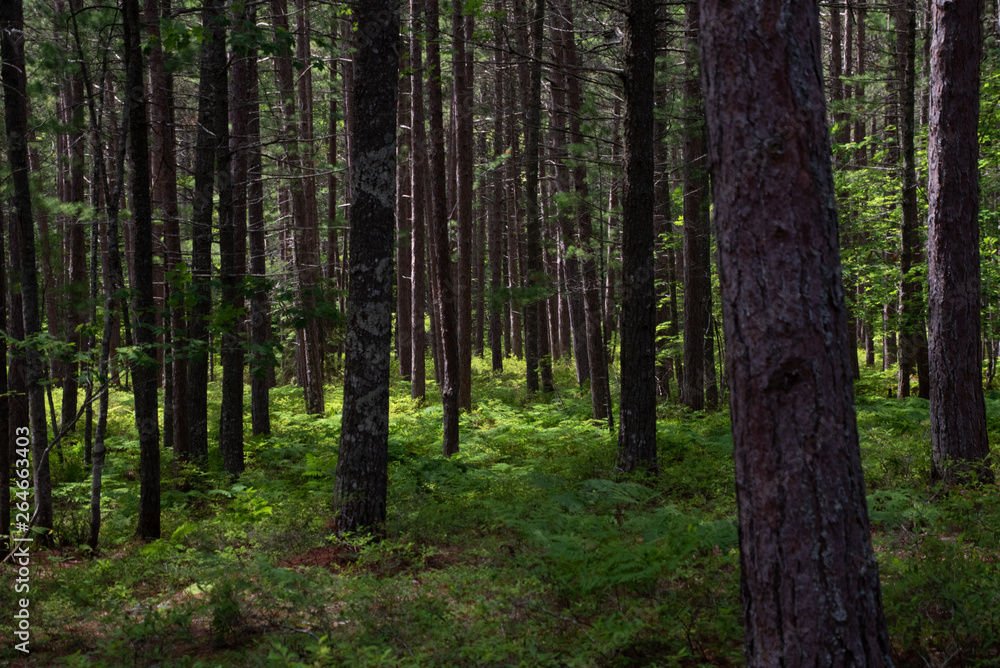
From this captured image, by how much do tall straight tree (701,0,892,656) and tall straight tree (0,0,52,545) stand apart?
22.6ft

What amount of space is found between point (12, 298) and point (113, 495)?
13.3ft

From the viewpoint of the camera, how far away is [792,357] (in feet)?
9.39

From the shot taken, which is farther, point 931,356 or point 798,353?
point 931,356

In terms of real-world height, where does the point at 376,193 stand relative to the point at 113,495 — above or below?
above

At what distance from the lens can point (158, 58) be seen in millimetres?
11242

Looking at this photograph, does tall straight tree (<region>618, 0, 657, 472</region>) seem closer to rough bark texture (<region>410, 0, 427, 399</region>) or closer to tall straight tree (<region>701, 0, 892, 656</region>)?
rough bark texture (<region>410, 0, 427, 399</region>)

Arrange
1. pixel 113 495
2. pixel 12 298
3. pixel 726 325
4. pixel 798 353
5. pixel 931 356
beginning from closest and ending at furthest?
pixel 798 353 → pixel 726 325 → pixel 931 356 → pixel 113 495 → pixel 12 298

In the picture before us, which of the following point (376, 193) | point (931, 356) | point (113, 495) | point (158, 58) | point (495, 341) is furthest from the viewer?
point (495, 341)

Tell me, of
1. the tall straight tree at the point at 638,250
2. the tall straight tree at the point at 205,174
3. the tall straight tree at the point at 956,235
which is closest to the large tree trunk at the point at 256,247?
the tall straight tree at the point at 205,174

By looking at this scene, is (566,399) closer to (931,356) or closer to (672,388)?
(672,388)

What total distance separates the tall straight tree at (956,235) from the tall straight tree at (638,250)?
3.10 meters

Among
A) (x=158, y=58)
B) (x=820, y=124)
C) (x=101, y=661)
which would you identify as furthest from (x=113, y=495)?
(x=820, y=124)

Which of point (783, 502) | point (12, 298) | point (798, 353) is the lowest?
point (783, 502)

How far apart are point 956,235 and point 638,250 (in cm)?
345
